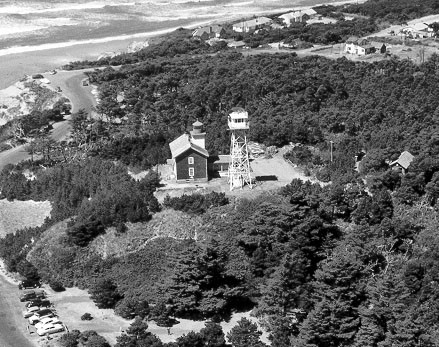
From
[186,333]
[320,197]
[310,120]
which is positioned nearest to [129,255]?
[186,333]

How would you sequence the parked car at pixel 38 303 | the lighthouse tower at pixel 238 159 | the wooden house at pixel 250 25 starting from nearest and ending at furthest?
the parked car at pixel 38 303
the lighthouse tower at pixel 238 159
the wooden house at pixel 250 25

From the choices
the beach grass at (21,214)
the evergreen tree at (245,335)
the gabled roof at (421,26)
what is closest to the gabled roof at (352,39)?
the gabled roof at (421,26)

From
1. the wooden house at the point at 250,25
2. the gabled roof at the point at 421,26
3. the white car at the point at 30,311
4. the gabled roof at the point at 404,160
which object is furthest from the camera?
the wooden house at the point at 250,25

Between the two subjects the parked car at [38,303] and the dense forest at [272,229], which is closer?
the dense forest at [272,229]

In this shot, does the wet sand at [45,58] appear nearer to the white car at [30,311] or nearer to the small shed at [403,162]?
the white car at [30,311]

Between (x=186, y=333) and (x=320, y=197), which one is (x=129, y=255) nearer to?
(x=186, y=333)

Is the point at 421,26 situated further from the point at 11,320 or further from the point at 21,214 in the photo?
the point at 11,320

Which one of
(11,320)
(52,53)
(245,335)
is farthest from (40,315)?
(52,53)
